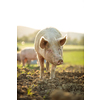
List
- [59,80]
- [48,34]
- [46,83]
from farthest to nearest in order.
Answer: [48,34] < [59,80] < [46,83]

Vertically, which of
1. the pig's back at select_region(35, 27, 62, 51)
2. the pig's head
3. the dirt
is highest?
the pig's back at select_region(35, 27, 62, 51)

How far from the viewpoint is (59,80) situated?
2.75 m

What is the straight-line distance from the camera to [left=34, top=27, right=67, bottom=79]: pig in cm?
265

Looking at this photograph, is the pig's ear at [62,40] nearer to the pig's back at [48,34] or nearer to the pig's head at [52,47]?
the pig's head at [52,47]

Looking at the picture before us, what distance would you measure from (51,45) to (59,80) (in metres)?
0.60

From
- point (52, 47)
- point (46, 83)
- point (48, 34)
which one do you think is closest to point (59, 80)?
point (46, 83)

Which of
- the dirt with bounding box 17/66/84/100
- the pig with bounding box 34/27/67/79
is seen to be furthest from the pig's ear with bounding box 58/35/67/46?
the dirt with bounding box 17/66/84/100

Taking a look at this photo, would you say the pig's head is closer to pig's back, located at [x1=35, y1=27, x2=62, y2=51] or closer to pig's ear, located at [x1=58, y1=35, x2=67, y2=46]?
pig's ear, located at [x1=58, y1=35, x2=67, y2=46]

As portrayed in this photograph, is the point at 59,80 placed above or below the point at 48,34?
below

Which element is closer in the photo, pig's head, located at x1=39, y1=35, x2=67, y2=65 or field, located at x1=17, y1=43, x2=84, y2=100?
field, located at x1=17, y1=43, x2=84, y2=100

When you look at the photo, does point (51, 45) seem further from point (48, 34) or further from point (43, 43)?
point (48, 34)

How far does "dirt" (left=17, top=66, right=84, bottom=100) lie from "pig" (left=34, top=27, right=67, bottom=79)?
19 centimetres
